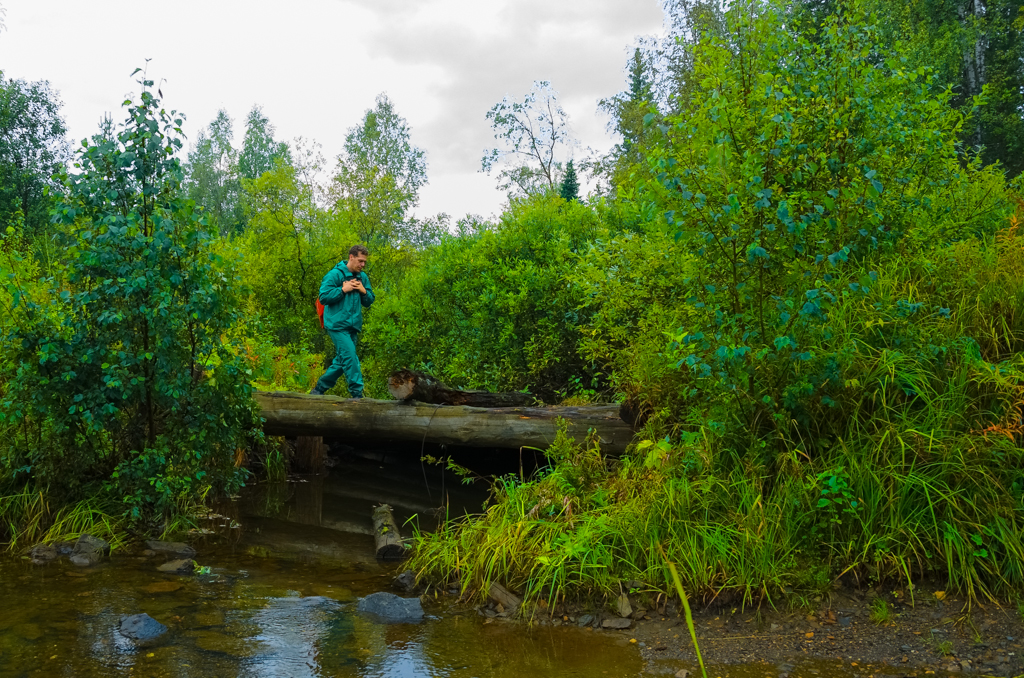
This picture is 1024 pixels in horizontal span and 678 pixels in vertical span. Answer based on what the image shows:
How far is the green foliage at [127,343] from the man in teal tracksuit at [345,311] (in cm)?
250

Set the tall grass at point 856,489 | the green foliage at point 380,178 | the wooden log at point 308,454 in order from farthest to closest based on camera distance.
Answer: the green foliage at point 380,178
the wooden log at point 308,454
the tall grass at point 856,489

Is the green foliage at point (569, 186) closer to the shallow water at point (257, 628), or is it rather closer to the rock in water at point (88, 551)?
the shallow water at point (257, 628)

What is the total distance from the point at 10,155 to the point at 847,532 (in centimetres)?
4007

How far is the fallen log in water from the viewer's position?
291 inches

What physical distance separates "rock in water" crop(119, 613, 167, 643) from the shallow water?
0.18 feet

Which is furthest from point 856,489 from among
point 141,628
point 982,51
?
point 982,51

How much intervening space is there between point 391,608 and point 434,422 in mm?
3289

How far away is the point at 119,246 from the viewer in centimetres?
571

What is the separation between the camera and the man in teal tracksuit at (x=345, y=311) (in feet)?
29.0

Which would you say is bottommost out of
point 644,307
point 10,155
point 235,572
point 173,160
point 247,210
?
point 235,572

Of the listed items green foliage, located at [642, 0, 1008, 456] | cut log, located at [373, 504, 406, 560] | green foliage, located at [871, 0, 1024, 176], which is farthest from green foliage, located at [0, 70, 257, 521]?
green foliage, located at [871, 0, 1024, 176]

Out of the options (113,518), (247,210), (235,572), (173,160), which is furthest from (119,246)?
(247,210)

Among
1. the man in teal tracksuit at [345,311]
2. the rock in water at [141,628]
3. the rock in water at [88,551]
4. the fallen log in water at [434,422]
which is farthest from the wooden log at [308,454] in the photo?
the rock in water at [141,628]

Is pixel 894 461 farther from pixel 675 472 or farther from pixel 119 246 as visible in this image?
pixel 119 246
